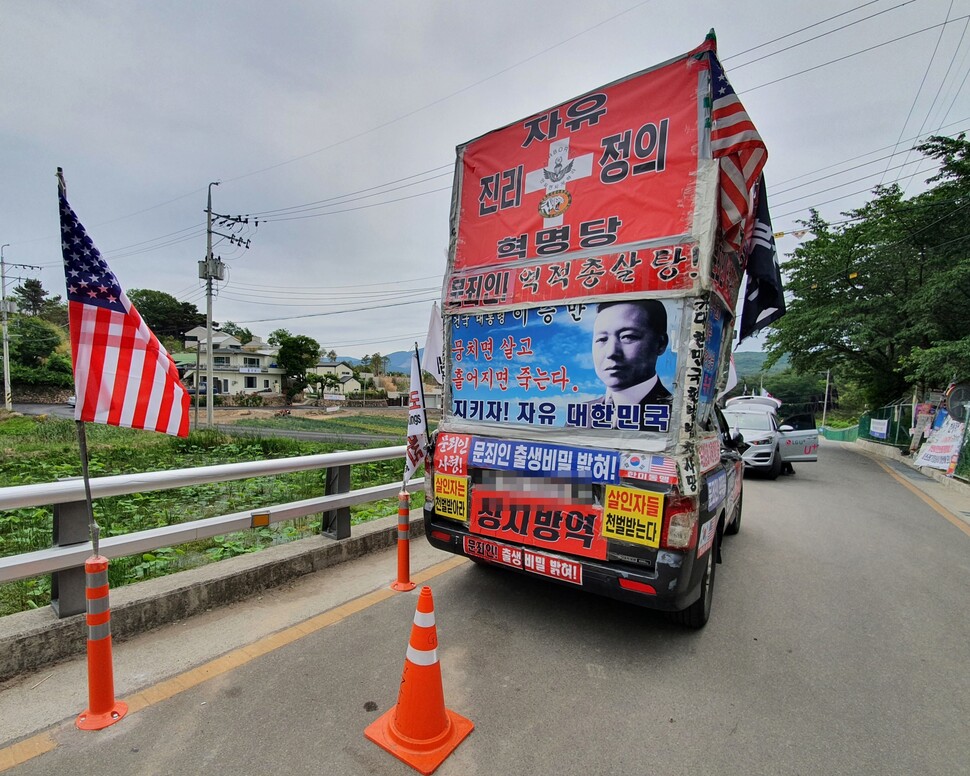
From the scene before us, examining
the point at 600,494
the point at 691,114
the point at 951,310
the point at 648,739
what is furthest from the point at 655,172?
the point at 951,310

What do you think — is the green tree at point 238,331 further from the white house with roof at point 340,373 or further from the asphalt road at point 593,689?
the asphalt road at point 593,689

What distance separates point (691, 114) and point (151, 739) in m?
4.35

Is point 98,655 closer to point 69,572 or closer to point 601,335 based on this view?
point 69,572

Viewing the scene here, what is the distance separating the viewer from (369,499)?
475 cm

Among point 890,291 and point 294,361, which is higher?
point 890,291

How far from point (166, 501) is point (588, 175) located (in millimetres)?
8173

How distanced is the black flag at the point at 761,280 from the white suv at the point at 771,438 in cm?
Result: 614

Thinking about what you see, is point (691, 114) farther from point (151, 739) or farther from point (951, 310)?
point (951, 310)

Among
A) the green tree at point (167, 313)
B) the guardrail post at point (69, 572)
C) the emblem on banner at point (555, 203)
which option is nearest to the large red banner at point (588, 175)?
the emblem on banner at point (555, 203)

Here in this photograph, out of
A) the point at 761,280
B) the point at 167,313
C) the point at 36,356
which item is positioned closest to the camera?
the point at 761,280

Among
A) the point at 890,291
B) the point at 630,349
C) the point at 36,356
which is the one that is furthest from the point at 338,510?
the point at 36,356

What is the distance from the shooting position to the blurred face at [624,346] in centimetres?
303

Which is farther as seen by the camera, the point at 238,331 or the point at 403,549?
the point at 238,331

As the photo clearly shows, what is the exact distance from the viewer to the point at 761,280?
15.8 ft
